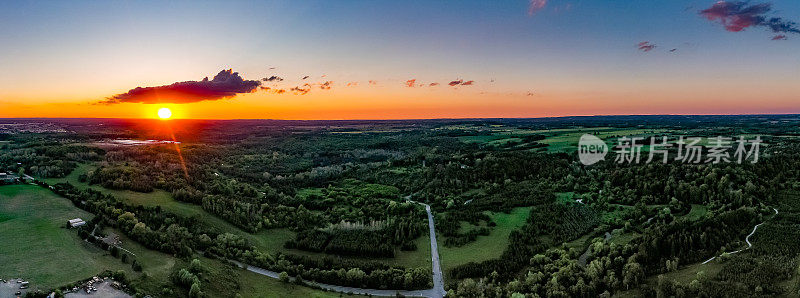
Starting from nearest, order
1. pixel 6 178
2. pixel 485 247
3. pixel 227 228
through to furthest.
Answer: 1. pixel 485 247
2. pixel 6 178
3. pixel 227 228

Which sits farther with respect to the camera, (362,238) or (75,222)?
(362,238)

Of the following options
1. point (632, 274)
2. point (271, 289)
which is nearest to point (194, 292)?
point (271, 289)

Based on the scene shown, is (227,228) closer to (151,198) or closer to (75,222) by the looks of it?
(151,198)

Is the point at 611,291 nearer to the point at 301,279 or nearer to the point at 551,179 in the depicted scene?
the point at 301,279

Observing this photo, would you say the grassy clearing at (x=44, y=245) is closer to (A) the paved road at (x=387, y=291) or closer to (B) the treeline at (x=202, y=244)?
(B) the treeline at (x=202, y=244)

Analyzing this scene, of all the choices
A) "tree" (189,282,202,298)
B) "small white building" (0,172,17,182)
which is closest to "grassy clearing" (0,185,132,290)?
"tree" (189,282,202,298)

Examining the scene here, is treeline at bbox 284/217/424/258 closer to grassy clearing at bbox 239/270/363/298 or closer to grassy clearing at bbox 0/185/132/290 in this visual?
grassy clearing at bbox 239/270/363/298
